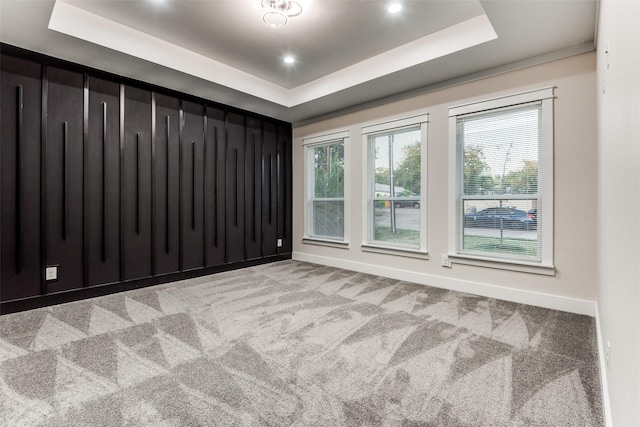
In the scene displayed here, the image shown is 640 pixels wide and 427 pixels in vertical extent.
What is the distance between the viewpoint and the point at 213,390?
170 centimetres

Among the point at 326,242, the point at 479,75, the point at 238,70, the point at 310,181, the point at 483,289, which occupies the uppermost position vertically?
the point at 238,70

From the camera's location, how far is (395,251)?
4227mm

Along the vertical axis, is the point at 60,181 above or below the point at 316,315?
above

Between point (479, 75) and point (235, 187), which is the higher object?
point (479, 75)

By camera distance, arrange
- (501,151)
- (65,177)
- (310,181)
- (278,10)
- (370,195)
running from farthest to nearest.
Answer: (310,181) → (370,195) → (501,151) → (65,177) → (278,10)

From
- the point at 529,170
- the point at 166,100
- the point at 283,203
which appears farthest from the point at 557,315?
the point at 166,100

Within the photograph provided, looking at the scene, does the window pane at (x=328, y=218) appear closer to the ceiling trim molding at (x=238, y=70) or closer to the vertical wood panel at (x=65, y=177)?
the ceiling trim molding at (x=238, y=70)

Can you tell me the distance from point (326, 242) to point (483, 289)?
249cm

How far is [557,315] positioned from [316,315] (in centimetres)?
228

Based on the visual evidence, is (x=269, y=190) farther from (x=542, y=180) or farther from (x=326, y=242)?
(x=542, y=180)

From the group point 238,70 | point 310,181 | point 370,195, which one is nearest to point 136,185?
point 238,70

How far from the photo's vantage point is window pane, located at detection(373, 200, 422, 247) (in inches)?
163

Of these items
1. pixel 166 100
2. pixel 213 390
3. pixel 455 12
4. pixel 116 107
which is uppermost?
pixel 455 12

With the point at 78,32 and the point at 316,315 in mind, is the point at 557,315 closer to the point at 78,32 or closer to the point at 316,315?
the point at 316,315
